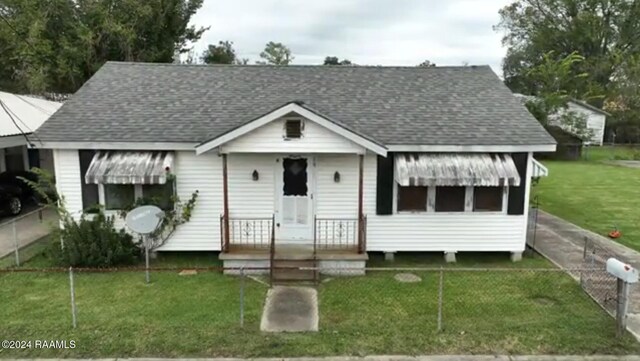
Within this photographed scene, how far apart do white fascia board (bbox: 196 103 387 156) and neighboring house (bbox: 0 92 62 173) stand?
29.4 feet

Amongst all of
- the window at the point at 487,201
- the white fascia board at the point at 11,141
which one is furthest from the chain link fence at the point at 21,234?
the window at the point at 487,201

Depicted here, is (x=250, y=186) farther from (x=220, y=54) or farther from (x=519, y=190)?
(x=220, y=54)

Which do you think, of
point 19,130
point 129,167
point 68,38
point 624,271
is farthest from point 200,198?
point 68,38

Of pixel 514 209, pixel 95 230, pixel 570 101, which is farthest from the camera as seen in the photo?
pixel 570 101

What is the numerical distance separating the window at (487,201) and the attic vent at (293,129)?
4.65 m

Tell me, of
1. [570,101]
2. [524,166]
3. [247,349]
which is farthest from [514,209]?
[570,101]

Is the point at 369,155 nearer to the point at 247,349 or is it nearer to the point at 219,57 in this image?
the point at 247,349

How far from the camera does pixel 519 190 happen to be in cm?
1142

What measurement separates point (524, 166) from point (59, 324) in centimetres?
1035

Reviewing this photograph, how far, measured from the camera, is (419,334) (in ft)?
24.6

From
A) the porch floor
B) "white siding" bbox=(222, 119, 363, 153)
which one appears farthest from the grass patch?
"white siding" bbox=(222, 119, 363, 153)

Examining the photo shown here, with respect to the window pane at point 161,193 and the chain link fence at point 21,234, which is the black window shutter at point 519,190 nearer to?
the window pane at point 161,193

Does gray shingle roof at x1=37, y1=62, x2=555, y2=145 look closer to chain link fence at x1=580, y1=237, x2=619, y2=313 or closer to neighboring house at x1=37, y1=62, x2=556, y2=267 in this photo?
neighboring house at x1=37, y1=62, x2=556, y2=267

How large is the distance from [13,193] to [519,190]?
52.1 feet
